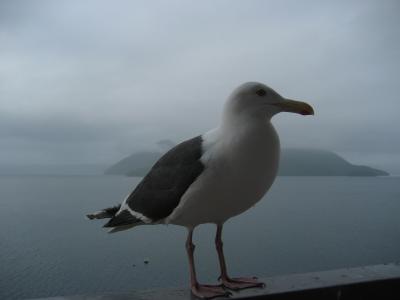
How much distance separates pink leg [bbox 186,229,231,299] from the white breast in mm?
300

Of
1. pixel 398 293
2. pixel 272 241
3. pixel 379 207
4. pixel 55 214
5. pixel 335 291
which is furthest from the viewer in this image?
pixel 379 207

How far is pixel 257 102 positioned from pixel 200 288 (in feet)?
4.11

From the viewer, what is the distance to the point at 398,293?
2.65m

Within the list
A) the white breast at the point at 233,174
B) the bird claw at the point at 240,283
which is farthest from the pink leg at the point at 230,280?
the white breast at the point at 233,174

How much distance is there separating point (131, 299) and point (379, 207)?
69.8 meters

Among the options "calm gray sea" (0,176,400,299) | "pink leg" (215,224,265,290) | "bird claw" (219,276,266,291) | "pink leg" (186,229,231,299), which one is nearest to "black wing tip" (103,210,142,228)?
"pink leg" (186,229,231,299)

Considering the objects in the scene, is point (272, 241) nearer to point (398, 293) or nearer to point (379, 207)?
point (379, 207)

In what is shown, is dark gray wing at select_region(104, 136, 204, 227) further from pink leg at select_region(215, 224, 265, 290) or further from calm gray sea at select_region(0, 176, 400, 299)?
calm gray sea at select_region(0, 176, 400, 299)

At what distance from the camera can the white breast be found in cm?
212

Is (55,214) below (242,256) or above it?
above

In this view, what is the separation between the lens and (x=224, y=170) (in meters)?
2.14

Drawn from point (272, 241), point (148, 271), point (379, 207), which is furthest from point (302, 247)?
point (379, 207)

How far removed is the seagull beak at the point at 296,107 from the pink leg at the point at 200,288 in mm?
987

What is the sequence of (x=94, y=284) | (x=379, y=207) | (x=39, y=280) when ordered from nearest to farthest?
(x=94, y=284) < (x=39, y=280) < (x=379, y=207)
